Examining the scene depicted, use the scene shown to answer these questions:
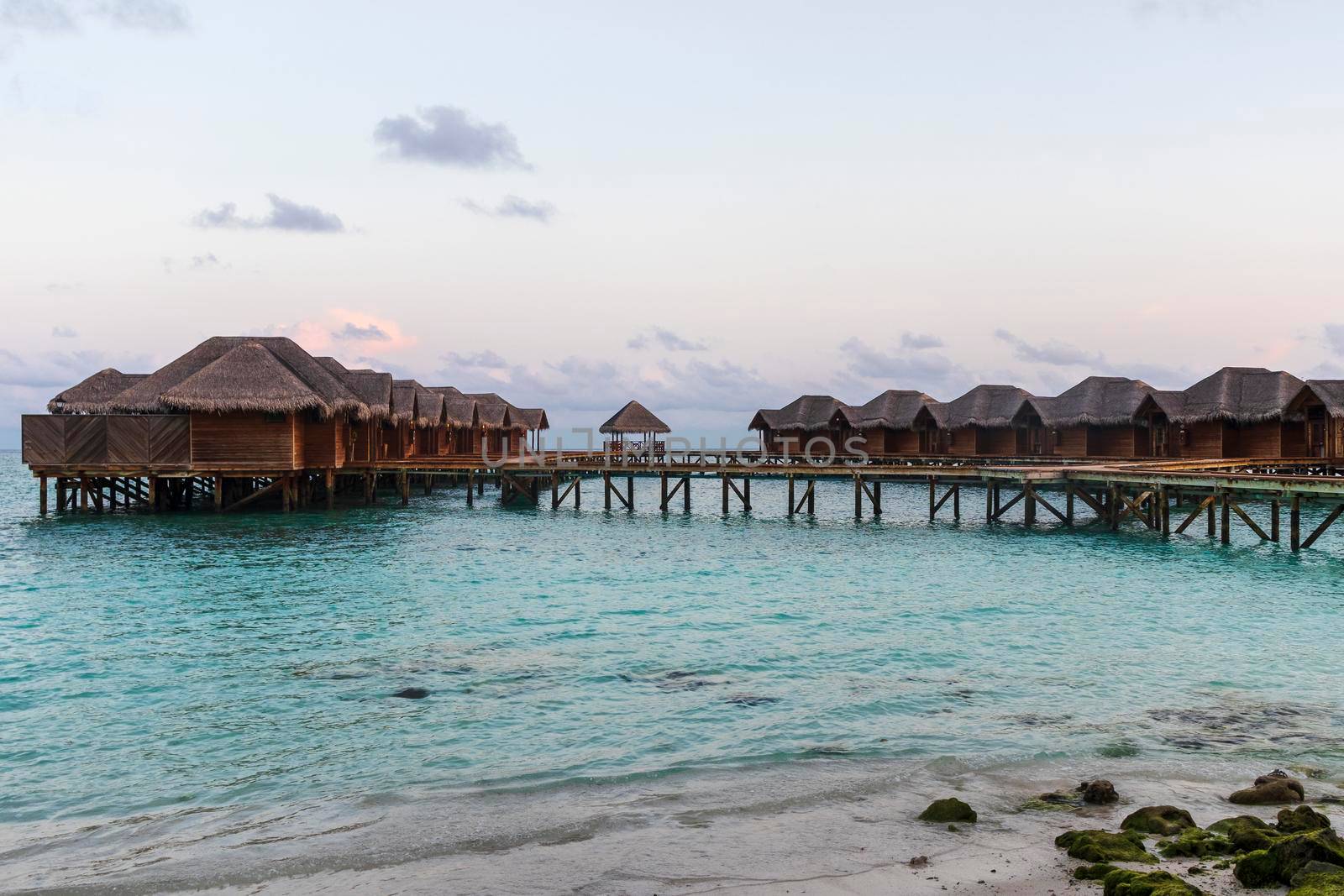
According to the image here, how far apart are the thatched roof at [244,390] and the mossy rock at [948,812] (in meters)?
29.4

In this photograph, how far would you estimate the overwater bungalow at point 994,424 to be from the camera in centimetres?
5175

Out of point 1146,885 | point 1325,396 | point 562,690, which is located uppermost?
point 1325,396

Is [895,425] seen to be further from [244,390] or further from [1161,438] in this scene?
[244,390]

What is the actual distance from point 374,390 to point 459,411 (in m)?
16.8

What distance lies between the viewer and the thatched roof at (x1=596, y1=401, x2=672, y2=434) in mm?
51625

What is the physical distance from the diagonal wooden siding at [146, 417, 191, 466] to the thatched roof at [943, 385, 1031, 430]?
39.4 metres

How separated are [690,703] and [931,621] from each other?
6.68 meters

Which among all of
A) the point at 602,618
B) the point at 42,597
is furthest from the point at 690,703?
the point at 42,597

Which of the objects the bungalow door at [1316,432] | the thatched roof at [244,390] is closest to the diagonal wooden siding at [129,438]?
the thatched roof at [244,390]

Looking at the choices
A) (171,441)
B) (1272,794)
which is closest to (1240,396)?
(1272,794)

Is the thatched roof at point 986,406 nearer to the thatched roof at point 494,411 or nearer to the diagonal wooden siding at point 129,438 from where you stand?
the thatched roof at point 494,411

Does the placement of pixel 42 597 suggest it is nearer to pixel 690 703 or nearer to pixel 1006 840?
pixel 690 703

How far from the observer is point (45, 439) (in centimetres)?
3316

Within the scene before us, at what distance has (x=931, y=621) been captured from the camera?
16516 mm
